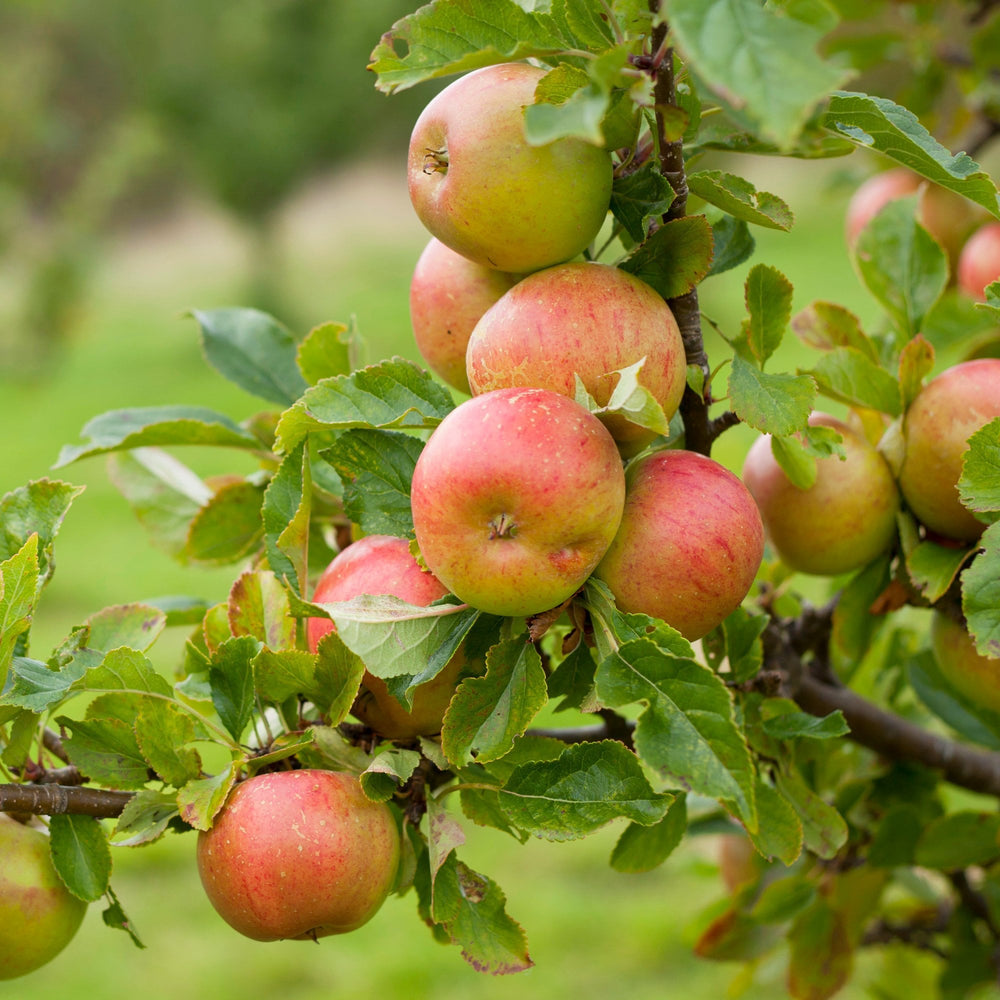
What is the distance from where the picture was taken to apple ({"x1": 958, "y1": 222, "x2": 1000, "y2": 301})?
1.29 meters

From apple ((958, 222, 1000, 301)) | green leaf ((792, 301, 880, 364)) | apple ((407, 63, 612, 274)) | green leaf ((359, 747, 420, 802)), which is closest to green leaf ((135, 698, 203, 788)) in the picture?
green leaf ((359, 747, 420, 802))

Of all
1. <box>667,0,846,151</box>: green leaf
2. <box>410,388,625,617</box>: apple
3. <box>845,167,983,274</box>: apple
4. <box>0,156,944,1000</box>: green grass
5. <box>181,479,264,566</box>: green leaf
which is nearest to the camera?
<box>667,0,846,151</box>: green leaf

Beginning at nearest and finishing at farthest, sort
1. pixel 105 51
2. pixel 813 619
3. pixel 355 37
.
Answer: pixel 813 619, pixel 355 37, pixel 105 51

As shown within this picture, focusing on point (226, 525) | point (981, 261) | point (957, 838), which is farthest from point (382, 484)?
point (981, 261)

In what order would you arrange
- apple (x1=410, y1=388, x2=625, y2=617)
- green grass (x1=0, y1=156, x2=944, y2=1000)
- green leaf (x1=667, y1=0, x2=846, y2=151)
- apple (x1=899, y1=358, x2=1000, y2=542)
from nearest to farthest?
green leaf (x1=667, y1=0, x2=846, y2=151)
apple (x1=410, y1=388, x2=625, y2=617)
apple (x1=899, y1=358, x2=1000, y2=542)
green grass (x1=0, y1=156, x2=944, y2=1000)

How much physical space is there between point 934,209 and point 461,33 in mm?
1047

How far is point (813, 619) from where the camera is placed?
96cm

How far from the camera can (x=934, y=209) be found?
57.2 inches

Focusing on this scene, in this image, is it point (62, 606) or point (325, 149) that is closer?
point (62, 606)

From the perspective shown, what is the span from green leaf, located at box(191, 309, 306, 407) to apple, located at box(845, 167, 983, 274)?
0.80 meters

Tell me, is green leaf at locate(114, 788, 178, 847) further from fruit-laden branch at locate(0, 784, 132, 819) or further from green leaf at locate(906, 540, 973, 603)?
green leaf at locate(906, 540, 973, 603)

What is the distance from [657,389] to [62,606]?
11.6 ft

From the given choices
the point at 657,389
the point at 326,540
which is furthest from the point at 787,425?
the point at 326,540

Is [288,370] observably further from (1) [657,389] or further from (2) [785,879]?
(2) [785,879]
